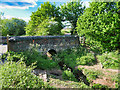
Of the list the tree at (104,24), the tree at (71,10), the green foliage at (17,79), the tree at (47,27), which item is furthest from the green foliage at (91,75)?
the tree at (71,10)

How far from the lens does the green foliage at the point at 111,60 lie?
6.13 metres

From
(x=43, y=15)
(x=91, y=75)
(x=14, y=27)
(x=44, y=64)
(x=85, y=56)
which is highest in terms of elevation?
(x=43, y=15)

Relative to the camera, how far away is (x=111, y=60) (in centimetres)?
654

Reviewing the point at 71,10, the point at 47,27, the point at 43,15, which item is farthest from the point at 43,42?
the point at 71,10

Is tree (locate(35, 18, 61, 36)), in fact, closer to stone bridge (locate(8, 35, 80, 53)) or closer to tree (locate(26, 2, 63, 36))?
tree (locate(26, 2, 63, 36))

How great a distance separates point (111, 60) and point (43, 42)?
505 cm

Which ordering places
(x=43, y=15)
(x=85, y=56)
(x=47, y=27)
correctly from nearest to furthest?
(x=85, y=56) → (x=47, y=27) → (x=43, y=15)

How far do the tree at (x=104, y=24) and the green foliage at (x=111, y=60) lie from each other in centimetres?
43

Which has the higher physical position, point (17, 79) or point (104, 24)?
point (104, 24)

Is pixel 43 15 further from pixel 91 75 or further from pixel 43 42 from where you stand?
pixel 91 75

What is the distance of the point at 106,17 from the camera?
6.26 metres

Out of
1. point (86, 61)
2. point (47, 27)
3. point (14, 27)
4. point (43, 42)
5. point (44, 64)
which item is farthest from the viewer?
point (14, 27)

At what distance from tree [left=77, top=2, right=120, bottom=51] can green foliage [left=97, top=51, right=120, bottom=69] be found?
43cm

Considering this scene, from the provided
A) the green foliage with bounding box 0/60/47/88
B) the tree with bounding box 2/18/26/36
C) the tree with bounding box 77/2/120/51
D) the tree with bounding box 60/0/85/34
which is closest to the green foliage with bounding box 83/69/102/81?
the tree with bounding box 77/2/120/51
